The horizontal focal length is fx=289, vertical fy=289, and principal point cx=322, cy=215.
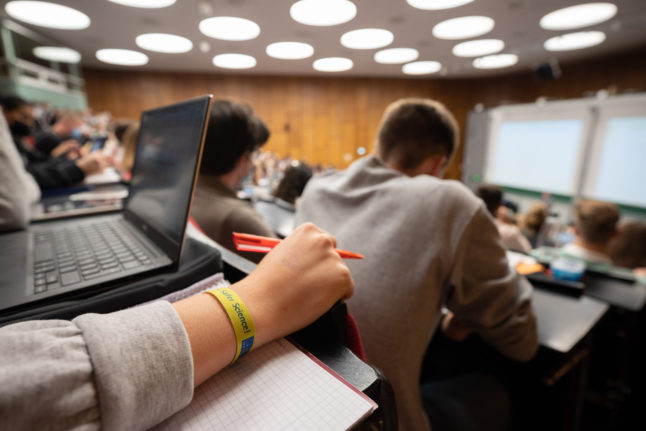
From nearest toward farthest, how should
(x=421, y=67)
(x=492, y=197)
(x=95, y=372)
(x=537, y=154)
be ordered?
(x=95, y=372)
(x=421, y=67)
(x=492, y=197)
(x=537, y=154)

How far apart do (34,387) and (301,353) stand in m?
0.23

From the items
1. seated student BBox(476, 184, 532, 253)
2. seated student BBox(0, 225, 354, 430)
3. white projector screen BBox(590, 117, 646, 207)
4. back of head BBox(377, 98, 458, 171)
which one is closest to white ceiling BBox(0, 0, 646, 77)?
back of head BBox(377, 98, 458, 171)

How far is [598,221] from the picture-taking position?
187 cm

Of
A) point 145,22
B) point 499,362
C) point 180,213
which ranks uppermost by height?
point 145,22

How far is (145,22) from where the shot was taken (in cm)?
75

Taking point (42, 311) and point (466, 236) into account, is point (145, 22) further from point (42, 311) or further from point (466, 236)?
point (466, 236)

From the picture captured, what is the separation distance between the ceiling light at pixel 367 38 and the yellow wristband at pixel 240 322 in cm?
60

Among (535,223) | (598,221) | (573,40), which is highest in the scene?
(573,40)

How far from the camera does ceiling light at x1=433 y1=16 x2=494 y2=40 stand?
670 millimetres

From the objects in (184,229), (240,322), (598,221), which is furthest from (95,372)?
(598,221)

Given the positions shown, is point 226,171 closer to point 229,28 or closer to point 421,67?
point 229,28

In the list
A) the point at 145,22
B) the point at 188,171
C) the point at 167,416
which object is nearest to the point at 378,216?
the point at 188,171

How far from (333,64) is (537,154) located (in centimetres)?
625

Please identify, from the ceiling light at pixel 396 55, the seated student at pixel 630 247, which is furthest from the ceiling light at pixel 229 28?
the seated student at pixel 630 247
